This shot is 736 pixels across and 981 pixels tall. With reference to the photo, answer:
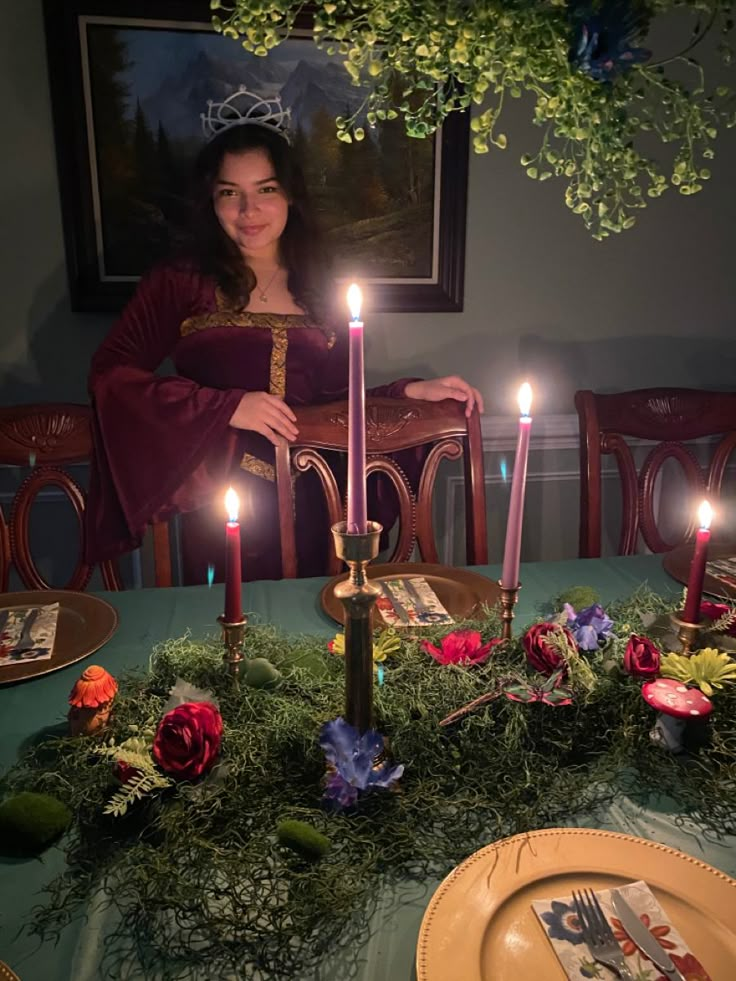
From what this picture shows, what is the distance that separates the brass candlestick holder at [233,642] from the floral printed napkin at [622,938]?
1.31ft

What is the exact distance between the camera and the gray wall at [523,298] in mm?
1622

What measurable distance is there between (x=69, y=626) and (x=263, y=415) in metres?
0.65

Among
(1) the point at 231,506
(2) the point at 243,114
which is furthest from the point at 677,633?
(2) the point at 243,114

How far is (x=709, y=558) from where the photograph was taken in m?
1.32

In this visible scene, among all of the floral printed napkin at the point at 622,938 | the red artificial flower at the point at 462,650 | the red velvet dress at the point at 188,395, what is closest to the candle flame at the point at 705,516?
the red artificial flower at the point at 462,650

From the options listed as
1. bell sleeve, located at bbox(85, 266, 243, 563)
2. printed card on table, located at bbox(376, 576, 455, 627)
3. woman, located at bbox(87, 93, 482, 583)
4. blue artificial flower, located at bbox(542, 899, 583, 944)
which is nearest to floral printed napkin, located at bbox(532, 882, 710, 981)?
blue artificial flower, located at bbox(542, 899, 583, 944)

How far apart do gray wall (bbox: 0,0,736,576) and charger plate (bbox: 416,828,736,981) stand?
1.36 m

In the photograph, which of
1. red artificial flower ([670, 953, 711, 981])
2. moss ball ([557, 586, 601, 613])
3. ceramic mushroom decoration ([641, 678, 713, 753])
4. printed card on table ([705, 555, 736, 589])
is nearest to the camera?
red artificial flower ([670, 953, 711, 981])

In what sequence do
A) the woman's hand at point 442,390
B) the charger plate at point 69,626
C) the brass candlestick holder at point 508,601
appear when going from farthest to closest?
the woman's hand at point 442,390, the charger plate at point 69,626, the brass candlestick holder at point 508,601

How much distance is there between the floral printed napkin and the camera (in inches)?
20.7

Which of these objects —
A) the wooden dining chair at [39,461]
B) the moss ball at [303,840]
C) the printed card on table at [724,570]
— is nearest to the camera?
the moss ball at [303,840]

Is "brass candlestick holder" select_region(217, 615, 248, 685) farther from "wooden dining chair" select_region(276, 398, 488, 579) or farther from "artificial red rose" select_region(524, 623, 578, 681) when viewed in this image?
"wooden dining chair" select_region(276, 398, 488, 579)

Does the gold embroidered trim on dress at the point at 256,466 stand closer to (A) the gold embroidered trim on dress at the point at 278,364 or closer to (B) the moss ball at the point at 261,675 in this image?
(A) the gold embroidered trim on dress at the point at 278,364

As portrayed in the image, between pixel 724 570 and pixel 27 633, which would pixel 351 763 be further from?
pixel 724 570
